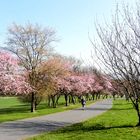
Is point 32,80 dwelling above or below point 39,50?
below

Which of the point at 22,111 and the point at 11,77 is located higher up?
the point at 11,77

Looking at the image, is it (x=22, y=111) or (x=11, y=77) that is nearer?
(x=11, y=77)

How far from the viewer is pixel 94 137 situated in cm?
1747

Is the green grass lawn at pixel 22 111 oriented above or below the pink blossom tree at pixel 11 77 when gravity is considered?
below

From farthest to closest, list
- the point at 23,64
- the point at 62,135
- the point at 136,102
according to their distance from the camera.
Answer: the point at 23,64 < the point at 136,102 < the point at 62,135

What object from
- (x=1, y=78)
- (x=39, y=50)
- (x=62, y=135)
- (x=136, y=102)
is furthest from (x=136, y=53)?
(x=39, y=50)

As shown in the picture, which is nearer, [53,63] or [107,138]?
[107,138]

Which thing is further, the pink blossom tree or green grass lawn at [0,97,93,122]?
the pink blossom tree

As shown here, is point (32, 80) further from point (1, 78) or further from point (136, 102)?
point (136, 102)

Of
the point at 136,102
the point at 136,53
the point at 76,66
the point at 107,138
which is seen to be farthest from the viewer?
the point at 76,66

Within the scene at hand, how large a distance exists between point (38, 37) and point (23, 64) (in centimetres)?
409

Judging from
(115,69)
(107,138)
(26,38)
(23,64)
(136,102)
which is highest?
(26,38)

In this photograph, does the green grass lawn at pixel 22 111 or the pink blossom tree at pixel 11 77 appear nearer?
the green grass lawn at pixel 22 111

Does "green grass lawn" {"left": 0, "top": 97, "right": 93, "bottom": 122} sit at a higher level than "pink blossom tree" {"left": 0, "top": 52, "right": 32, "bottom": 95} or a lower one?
lower
